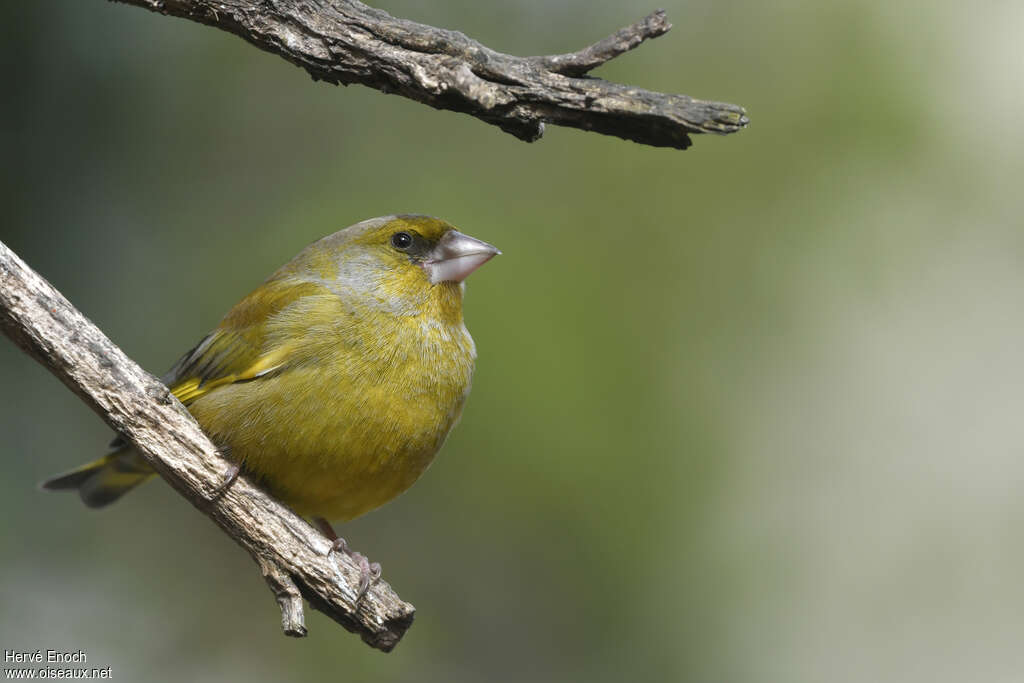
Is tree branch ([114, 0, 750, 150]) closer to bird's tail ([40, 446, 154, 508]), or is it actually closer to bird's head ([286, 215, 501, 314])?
bird's head ([286, 215, 501, 314])

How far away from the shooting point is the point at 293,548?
363 cm

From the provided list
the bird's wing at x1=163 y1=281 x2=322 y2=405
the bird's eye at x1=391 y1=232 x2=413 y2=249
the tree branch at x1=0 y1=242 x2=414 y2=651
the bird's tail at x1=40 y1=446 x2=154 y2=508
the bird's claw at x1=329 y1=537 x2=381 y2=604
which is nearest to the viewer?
the tree branch at x1=0 y1=242 x2=414 y2=651

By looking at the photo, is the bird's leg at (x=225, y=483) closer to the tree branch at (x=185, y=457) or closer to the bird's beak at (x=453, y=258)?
the tree branch at (x=185, y=457)

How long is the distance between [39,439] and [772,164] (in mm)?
5562

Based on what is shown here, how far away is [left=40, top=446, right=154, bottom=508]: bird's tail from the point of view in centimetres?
482

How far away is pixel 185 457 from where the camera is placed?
11.9ft

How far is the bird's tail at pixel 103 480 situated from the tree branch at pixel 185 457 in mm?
1275

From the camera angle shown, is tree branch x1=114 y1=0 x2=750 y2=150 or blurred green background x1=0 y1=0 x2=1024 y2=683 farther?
blurred green background x1=0 y1=0 x2=1024 y2=683

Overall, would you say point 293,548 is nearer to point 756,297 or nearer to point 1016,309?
point 756,297

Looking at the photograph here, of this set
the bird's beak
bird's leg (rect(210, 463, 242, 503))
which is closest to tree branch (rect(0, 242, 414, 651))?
bird's leg (rect(210, 463, 242, 503))

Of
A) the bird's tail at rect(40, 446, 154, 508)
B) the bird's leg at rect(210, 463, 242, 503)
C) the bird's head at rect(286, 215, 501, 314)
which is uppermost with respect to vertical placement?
the bird's head at rect(286, 215, 501, 314)

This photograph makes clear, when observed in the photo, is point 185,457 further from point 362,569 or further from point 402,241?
→ point 402,241

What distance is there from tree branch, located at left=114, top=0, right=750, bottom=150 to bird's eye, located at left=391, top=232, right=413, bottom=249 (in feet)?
3.86

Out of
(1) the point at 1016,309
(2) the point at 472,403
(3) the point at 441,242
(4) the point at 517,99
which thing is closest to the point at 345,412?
(3) the point at 441,242
